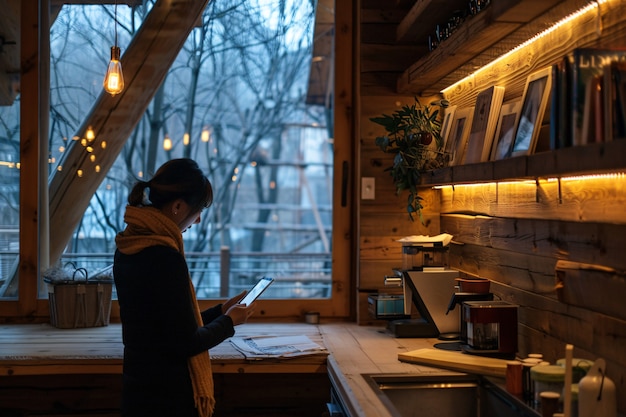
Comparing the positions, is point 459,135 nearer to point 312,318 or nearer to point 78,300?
point 312,318

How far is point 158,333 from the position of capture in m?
2.32

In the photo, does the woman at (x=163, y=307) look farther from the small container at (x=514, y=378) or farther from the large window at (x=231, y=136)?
the large window at (x=231, y=136)

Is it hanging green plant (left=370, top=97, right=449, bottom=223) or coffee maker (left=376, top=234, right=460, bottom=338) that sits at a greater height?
hanging green plant (left=370, top=97, right=449, bottom=223)

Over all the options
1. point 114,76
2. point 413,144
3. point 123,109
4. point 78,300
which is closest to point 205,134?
point 123,109

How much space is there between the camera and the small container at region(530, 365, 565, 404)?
2033 millimetres

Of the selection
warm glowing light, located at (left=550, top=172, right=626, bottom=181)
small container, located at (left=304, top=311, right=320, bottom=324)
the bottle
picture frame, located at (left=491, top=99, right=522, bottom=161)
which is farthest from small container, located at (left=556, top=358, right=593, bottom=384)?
small container, located at (left=304, top=311, right=320, bottom=324)

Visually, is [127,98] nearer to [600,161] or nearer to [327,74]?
[327,74]

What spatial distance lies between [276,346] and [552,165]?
1592 millimetres

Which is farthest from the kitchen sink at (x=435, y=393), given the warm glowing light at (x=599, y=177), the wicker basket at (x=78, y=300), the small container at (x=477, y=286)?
the wicker basket at (x=78, y=300)

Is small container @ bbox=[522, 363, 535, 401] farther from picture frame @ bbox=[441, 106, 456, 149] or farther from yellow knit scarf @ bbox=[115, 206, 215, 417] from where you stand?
picture frame @ bbox=[441, 106, 456, 149]

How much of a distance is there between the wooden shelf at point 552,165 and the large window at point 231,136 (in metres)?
1.19

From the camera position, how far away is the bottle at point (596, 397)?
5.92ft

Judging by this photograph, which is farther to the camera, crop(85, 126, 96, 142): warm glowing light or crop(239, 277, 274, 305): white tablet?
crop(85, 126, 96, 142): warm glowing light

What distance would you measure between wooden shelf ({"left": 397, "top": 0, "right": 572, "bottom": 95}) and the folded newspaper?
121 centimetres
